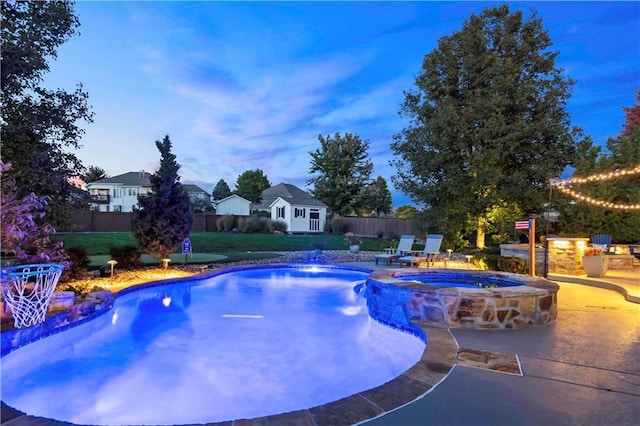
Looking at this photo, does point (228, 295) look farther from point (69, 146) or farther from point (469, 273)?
point (469, 273)

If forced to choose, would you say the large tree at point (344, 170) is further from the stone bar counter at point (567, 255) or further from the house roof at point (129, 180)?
the stone bar counter at point (567, 255)

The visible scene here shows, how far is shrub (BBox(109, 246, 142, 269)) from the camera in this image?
1002 centimetres

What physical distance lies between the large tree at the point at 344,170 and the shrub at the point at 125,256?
2279 centimetres

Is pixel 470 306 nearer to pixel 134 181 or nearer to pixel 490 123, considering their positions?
pixel 490 123

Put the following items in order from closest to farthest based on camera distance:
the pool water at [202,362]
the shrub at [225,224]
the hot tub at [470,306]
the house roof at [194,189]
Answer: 1. the pool water at [202,362]
2. the hot tub at [470,306]
3. the shrub at [225,224]
4. the house roof at [194,189]

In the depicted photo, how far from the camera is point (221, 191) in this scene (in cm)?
4969

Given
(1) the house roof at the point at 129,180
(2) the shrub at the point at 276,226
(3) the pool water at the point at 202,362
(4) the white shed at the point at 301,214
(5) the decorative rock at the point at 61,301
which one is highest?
(1) the house roof at the point at 129,180

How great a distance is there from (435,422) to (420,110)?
50.2 ft

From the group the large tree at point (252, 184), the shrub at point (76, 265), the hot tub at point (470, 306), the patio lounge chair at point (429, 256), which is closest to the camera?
the hot tub at point (470, 306)

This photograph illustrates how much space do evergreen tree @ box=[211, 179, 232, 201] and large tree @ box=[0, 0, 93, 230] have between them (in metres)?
42.2

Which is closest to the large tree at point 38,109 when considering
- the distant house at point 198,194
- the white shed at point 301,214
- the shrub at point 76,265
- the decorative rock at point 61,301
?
the shrub at point 76,265

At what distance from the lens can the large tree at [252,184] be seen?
4544 centimetres

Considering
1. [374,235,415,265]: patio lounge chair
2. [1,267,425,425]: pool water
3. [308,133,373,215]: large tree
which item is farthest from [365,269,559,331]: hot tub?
[308,133,373,215]: large tree

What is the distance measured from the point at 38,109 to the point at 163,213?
3756 mm
